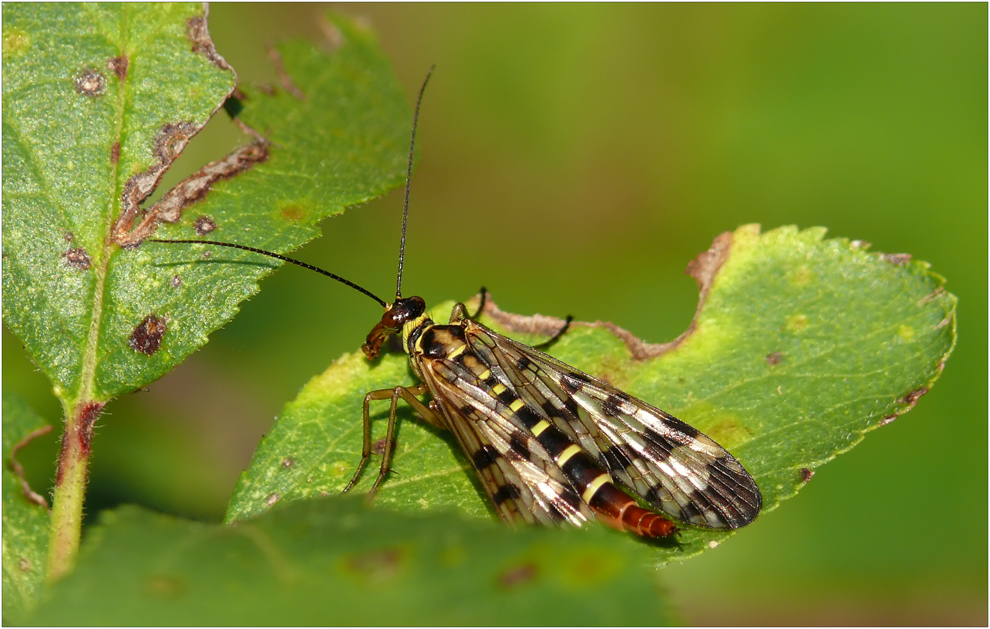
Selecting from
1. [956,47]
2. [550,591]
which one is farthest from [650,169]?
[550,591]

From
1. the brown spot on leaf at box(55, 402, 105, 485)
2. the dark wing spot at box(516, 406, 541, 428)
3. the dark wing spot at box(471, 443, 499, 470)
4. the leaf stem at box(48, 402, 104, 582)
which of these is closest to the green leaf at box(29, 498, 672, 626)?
the leaf stem at box(48, 402, 104, 582)

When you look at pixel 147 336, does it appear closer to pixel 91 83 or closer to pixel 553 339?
pixel 91 83

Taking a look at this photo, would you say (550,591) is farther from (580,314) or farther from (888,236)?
(888,236)

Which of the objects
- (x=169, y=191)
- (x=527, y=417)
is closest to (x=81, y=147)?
(x=169, y=191)

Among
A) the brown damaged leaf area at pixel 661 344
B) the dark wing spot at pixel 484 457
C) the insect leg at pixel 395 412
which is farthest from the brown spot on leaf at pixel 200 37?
the dark wing spot at pixel 484 457

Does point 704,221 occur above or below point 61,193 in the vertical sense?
above

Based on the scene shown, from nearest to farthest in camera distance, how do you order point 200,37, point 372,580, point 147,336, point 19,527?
point 372,580
point 19,527
point 147,336
point 200,37

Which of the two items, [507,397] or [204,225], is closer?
[204,225]
